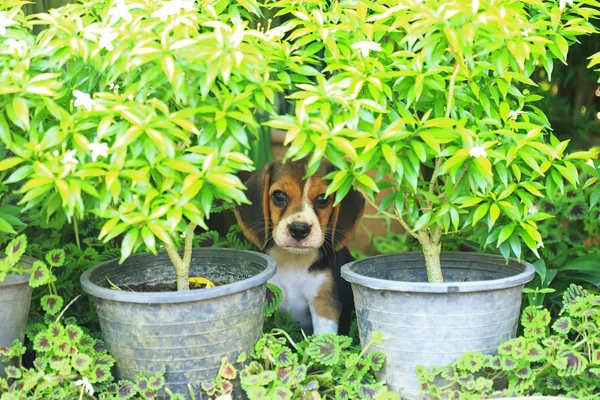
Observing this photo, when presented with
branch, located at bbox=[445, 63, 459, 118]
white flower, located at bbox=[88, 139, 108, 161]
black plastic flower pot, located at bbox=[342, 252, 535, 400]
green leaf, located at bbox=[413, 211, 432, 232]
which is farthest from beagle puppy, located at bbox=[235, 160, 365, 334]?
white flower, located at bbox=[88, 139, 108, 161]

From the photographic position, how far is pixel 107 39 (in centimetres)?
251

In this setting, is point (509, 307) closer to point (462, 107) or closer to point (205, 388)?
point (462, 107)

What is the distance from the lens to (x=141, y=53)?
2.39 metres

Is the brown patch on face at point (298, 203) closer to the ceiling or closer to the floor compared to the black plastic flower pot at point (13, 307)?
closer to the ceiling

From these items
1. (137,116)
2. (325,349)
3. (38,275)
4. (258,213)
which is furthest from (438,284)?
(38,275)

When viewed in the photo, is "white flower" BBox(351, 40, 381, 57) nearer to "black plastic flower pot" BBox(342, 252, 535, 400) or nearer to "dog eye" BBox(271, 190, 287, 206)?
"black plastic flower pot" BBox(342, 252, 535, 400)

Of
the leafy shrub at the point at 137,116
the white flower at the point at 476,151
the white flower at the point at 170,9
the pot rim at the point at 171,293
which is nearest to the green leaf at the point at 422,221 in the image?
the white flower at the point at 476,151

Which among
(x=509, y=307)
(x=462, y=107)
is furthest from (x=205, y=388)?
(x=462, y=107)

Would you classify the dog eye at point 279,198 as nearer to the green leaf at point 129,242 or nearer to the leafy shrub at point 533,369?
the leafy shrub at point 533,369

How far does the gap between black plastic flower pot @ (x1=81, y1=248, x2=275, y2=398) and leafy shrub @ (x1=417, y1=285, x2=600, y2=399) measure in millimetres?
723

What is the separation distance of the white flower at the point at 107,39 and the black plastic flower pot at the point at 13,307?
103cm

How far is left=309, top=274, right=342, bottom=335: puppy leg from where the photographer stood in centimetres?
365

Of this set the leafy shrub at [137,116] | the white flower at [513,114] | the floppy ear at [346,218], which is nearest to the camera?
the leafy shrub at [137,116]

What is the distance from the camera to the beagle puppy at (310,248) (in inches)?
142
